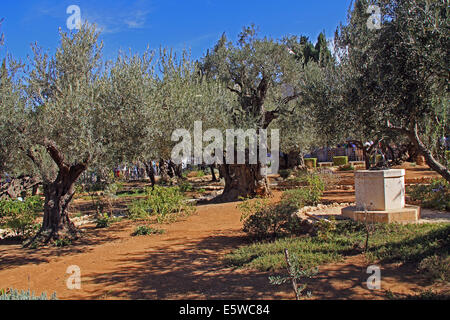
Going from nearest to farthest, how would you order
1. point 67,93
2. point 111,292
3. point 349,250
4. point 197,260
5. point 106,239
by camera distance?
point 111,292 < point 349,250 < point 197,260 < point 67,93 < point 106,239

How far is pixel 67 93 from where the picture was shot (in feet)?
24.3

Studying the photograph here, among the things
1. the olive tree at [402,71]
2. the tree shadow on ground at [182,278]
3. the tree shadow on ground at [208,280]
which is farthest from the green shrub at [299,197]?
the olive tree at [402,71]

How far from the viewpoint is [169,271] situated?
20.3 ft

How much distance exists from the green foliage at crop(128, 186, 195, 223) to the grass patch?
4.77 metres

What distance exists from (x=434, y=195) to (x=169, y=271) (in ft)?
26.4

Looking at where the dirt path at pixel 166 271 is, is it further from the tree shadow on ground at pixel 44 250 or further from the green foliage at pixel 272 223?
the green foliage at pixel 272 223

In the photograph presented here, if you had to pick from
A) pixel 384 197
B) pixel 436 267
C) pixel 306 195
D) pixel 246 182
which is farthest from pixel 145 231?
pixel 436 267

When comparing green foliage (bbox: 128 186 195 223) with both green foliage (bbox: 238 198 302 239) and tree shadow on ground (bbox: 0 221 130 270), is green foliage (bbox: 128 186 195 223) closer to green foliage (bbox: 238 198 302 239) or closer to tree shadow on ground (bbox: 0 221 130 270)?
tree shadow on ground (bbox: 0 221 130 270)

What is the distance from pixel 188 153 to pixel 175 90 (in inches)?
114

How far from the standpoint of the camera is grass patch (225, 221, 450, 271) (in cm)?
534
